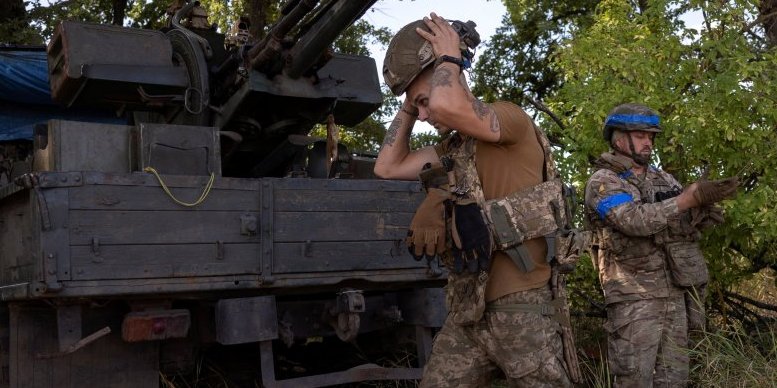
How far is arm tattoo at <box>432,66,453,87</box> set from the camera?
3.12 m

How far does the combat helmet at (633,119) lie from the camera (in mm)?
5059

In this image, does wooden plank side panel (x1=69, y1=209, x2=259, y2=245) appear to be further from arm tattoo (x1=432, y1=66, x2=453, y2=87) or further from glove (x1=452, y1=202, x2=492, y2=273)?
arm tattoo (x1=432, y1=66, x2=453, y2=87)

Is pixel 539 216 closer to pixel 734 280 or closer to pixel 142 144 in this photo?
pixel 142 144

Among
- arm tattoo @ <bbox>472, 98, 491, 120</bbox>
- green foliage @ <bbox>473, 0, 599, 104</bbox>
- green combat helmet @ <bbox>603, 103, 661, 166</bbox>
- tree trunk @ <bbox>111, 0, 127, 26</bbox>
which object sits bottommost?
arm tattoo @ <bbox>472, 98, 491, 120</bbox>

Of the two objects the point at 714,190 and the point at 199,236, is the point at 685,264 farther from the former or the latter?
the point at 199,236

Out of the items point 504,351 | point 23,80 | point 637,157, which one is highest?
point 23,80

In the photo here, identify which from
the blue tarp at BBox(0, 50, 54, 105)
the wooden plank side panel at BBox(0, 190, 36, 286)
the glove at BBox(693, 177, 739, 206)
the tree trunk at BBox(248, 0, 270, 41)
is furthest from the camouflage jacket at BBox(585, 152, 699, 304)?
the tree trunk at BBox(248, 0, 270, 41)

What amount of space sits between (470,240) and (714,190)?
169 cm

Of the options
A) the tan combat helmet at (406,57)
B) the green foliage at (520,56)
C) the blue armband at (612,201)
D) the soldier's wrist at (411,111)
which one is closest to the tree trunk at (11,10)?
the green foliage at (520,56)

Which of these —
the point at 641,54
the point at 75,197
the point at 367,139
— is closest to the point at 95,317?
the point at 75,197

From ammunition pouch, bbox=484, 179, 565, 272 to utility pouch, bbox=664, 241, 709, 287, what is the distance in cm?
187

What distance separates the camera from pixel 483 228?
324 cm

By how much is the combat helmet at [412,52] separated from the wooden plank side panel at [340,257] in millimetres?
1974

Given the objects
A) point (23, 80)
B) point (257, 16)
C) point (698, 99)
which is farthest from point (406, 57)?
point (257, 16)
